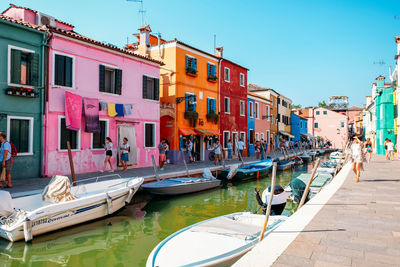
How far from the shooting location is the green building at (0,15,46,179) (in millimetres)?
11000

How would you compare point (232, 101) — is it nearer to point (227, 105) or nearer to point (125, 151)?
point (227, 105)

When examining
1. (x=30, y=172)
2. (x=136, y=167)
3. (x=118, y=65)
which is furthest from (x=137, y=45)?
(x=30, y=172)

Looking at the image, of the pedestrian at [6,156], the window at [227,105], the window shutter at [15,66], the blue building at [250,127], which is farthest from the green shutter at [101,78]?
the blue building at [250,127]

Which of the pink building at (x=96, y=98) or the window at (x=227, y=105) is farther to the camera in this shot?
the window at (x=227, y=105)

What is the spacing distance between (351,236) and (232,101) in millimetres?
21619

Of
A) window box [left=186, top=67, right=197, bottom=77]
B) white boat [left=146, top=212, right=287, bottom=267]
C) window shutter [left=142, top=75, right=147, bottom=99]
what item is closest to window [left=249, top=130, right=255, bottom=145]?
window box [left=186, top=67, right=197, bottom=77]

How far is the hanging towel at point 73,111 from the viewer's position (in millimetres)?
12562

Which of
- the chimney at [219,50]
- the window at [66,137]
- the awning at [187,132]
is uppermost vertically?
the chimney at [219,50]

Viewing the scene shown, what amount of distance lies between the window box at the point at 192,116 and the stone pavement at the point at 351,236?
44.9ft

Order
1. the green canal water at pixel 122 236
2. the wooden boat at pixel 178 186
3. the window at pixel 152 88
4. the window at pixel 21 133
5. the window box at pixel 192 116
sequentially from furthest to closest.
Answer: the window box at pixel 192 116 → the window at pixel 152 88 → the wooden boat at pixel 178 186 → the window at pixel 21 133 → the green canal water at pixel 122 236

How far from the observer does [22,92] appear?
444 inches

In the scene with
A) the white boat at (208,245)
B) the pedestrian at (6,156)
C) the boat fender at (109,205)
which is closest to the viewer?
the white boat at (208,245)

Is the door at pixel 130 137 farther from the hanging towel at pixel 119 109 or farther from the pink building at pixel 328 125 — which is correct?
the pink building at pixel 328 125

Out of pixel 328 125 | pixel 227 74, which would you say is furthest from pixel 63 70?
pixel 328 125
